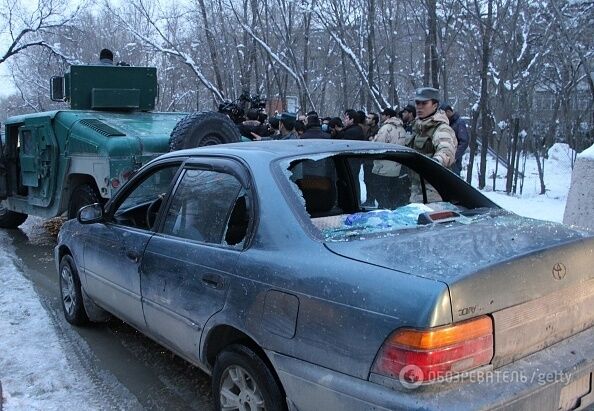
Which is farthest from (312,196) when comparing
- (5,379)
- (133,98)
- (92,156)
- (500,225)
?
(133,98)

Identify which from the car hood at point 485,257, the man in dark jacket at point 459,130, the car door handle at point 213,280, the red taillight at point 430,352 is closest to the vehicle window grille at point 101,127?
the car door handle at point 213,280

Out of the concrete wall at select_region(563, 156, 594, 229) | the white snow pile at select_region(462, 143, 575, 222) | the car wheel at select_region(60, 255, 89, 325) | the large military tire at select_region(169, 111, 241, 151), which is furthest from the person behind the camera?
the white snow pile at select_region(462, 143, 575, 222)

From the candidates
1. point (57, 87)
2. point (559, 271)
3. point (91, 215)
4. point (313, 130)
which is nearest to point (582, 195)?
point (559, 271)

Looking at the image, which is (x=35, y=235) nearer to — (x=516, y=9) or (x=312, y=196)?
(x=312, y=196)

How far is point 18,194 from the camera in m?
8.81

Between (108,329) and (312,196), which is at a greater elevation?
(312,196)

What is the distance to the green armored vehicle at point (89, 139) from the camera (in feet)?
22.1

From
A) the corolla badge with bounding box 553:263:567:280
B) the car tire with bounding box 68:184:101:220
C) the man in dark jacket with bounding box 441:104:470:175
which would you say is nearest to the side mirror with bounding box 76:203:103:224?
the car tire with bounding box 68:184:101:220

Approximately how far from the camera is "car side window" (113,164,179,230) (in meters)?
3.91

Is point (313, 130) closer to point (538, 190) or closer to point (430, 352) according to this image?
point (430, 352)

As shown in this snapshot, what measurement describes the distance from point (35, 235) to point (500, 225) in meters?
8.33

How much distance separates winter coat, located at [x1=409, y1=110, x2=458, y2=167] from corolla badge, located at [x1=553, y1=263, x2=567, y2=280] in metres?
2.78

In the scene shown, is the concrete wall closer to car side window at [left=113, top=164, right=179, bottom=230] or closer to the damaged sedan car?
the damaged sedan car

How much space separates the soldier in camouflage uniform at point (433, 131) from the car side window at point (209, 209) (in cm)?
263
